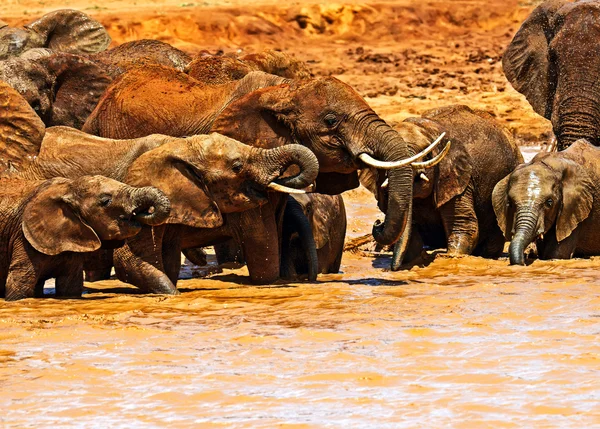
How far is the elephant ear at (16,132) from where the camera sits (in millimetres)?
10258

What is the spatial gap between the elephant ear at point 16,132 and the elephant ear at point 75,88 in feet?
7.18

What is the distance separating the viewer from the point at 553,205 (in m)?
11.3

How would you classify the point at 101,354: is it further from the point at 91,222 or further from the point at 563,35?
the point at 563,35

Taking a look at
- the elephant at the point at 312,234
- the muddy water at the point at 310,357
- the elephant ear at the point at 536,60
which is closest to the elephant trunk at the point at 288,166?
the muddy water at the point at 310,357

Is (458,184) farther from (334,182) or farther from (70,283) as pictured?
(70,283)

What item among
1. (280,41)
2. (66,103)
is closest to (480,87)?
(280,41)

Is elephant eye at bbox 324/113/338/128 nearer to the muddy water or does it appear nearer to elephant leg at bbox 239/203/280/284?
elephant leg at bbox 239/203/280/284

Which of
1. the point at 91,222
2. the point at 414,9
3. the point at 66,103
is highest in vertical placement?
the point at 414,9

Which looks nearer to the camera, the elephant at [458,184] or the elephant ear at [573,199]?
the elephant ear at [573,199]

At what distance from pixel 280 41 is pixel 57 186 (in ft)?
58.5

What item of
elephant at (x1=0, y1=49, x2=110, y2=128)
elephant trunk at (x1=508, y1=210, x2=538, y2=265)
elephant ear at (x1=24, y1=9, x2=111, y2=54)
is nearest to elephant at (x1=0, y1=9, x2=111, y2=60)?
elephant ear at (x1=24, y1=9, x2=111, y2=54)

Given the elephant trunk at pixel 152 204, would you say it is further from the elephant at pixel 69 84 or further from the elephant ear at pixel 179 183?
the elephant at pixel 69 84

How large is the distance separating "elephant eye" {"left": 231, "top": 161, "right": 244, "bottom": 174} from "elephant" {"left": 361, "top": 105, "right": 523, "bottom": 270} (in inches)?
77.7

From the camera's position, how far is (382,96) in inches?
786
